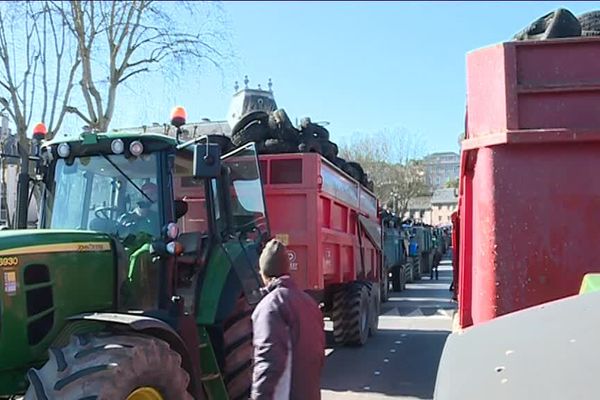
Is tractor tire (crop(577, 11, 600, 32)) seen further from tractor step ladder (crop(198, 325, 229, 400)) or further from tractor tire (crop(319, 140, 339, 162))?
tractor tire (crop(319, 140, 339, 162))

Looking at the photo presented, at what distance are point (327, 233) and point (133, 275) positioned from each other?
4254mm

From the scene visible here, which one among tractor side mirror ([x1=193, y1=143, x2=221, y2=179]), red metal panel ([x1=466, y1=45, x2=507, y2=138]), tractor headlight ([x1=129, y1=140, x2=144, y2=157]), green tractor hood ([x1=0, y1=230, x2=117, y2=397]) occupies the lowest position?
green tractor hood ([x1=0, y1=230, x2=117, y2=397])

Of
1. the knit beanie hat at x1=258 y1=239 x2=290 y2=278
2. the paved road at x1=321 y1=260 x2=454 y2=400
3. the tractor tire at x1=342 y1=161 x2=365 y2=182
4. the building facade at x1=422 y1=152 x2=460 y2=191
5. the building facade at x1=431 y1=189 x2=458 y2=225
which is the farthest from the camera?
the building facade at x1=431 y1=189 x2=458 y2=225

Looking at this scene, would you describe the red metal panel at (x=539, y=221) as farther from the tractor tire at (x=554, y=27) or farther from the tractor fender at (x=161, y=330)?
the tractor fender at (x=161, y=330)

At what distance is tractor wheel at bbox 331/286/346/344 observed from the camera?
35.2 feet

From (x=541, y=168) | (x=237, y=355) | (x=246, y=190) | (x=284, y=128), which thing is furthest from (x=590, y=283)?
(x=284, y=128)

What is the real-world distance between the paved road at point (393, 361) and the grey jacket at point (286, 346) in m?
3.89

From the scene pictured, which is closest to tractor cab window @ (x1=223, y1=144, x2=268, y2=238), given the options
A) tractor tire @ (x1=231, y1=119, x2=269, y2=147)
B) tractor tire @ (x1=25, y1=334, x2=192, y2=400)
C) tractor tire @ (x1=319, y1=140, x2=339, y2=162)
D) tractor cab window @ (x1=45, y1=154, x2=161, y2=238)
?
tractor cab window @ (x1=45, y1=154, x2=161, y2=238)

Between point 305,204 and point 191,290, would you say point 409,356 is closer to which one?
point 305,204

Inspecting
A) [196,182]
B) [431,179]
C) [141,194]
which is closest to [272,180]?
[196,182]

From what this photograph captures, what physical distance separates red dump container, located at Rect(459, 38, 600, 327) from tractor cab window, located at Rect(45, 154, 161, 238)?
2.53 meters

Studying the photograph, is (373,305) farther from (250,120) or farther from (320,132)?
(250,120)

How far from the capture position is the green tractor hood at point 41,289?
429cm

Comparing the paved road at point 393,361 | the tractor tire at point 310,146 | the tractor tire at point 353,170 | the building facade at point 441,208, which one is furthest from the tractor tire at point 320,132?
the building facade at point 441,208
